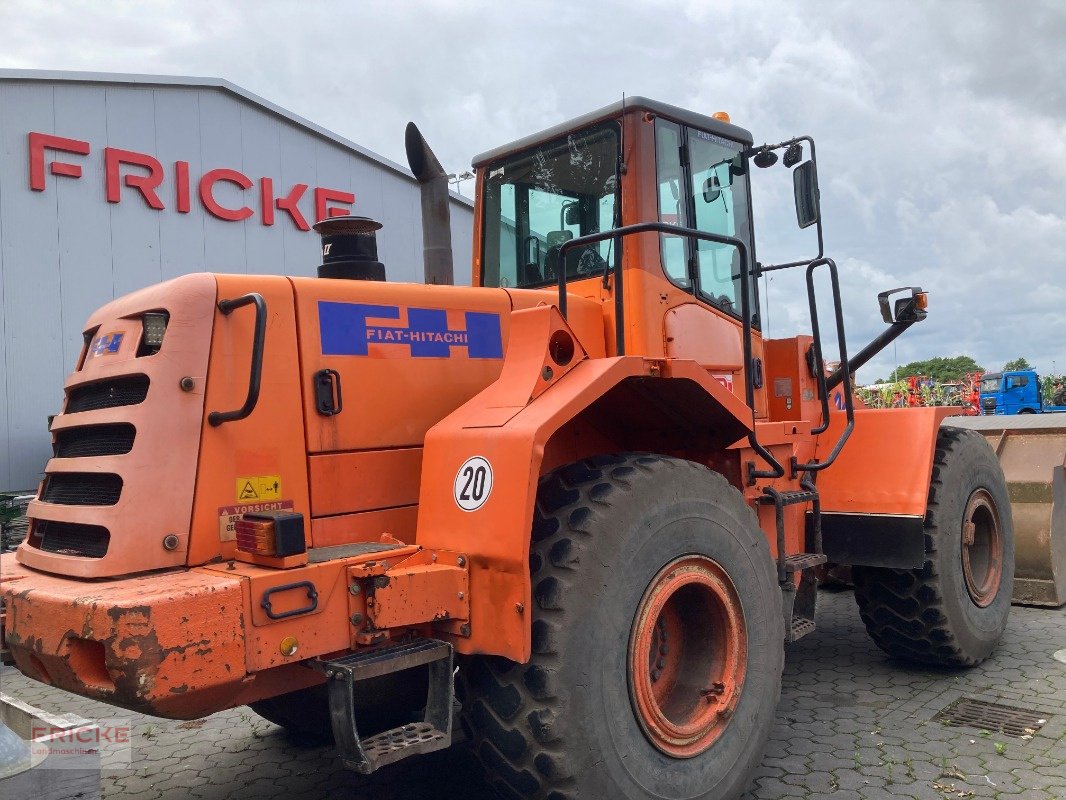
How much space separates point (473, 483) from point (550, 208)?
2.07 meters

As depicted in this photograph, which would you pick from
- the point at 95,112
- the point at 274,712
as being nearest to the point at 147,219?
the point at 95,112

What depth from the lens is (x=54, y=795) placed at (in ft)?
8.19

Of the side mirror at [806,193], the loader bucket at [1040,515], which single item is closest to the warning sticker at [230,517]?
the side mirror at [806,193]

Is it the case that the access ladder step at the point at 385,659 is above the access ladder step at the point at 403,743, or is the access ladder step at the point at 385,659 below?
above

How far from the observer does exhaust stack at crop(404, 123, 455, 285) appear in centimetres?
425

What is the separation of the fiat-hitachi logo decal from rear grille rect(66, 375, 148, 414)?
2.07 feet

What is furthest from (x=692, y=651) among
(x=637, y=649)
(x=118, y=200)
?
(x=118, y=200)

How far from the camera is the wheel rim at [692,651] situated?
10.4ft

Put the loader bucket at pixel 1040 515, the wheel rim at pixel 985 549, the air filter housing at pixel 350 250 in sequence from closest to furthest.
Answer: the air filter housing at pixel 350 250
the wheel rim at pixel 985 549
the loader bucket at pixel 1040 515

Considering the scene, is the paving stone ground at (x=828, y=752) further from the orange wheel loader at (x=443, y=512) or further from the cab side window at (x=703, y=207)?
the cab side window at (x=703, y=207)

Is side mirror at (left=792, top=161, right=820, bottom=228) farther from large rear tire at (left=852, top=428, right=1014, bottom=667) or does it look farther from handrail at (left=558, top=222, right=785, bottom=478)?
large rear tire at (left=852, top=428, right=1014, bottom=667)

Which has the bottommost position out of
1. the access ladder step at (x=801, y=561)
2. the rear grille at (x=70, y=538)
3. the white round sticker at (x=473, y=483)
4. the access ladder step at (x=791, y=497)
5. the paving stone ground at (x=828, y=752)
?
the paving stone ground at (x=828, y=752)

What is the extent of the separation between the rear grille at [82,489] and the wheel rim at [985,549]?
4730 mm

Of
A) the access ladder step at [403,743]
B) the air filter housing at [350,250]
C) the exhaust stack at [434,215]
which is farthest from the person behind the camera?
the exhaust stack at [434,215]
